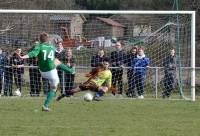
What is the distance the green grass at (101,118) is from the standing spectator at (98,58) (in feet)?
7.68

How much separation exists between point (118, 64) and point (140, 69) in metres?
0.75

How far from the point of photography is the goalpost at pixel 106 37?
20.5 m

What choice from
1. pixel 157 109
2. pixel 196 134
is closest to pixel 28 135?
pixel 196 134

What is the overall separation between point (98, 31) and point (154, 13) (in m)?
2.43

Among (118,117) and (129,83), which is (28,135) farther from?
(129,83)

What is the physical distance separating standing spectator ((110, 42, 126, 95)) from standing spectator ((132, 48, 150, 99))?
0.43m

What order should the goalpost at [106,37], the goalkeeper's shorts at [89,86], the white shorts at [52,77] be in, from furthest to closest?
the goalpost at [106,37] → the goalkeeper's shorts at [89,86] → the white shorts at [52,77]

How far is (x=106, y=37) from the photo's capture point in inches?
845

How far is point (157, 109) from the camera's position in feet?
52.6

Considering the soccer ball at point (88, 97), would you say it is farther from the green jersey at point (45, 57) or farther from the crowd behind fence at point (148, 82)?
the green jersey at point (45, 57)

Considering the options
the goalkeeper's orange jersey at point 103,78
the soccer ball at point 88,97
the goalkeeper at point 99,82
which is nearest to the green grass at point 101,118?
the soccer ball at point 88,97

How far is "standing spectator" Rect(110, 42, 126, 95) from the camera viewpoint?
66.6 ft

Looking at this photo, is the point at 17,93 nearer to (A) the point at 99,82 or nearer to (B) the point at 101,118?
(A) the point at 99,82

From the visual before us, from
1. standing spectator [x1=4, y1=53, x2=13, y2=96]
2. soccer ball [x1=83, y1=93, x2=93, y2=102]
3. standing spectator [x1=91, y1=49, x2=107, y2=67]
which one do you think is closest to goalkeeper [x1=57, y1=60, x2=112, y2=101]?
soccer ball [x1=83, y1=93, x2=93, y2=102]
